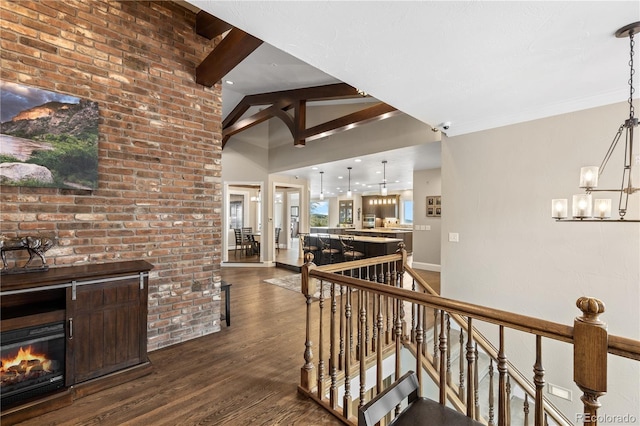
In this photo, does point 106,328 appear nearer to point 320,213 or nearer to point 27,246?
point 27,246

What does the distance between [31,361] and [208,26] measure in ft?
10.9

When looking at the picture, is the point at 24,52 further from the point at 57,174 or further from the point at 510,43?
the point at 510,43

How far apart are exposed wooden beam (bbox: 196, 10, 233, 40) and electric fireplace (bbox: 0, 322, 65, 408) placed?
303 cm

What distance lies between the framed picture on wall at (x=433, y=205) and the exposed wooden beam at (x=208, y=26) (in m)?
5.72

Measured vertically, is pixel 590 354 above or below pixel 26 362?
above

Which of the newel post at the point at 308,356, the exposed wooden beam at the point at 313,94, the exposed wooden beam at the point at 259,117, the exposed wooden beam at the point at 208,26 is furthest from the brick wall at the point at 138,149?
the exposed wooden beam at the point at 259,117

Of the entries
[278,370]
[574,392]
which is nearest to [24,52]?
[278,370]

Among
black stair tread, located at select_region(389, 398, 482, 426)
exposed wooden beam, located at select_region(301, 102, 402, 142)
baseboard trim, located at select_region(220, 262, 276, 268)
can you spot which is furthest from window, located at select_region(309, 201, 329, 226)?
black stair tread, located at select_region(389, 398, 482, 426)

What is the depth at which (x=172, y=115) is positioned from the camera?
2.95m

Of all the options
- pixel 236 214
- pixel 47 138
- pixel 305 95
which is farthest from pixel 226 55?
pixel 236 214

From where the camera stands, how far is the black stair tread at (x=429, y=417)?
1.15 metres

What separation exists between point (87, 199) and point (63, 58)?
1.15m

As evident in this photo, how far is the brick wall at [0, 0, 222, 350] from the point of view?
7.29 ft

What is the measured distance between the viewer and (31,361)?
1.95 m
